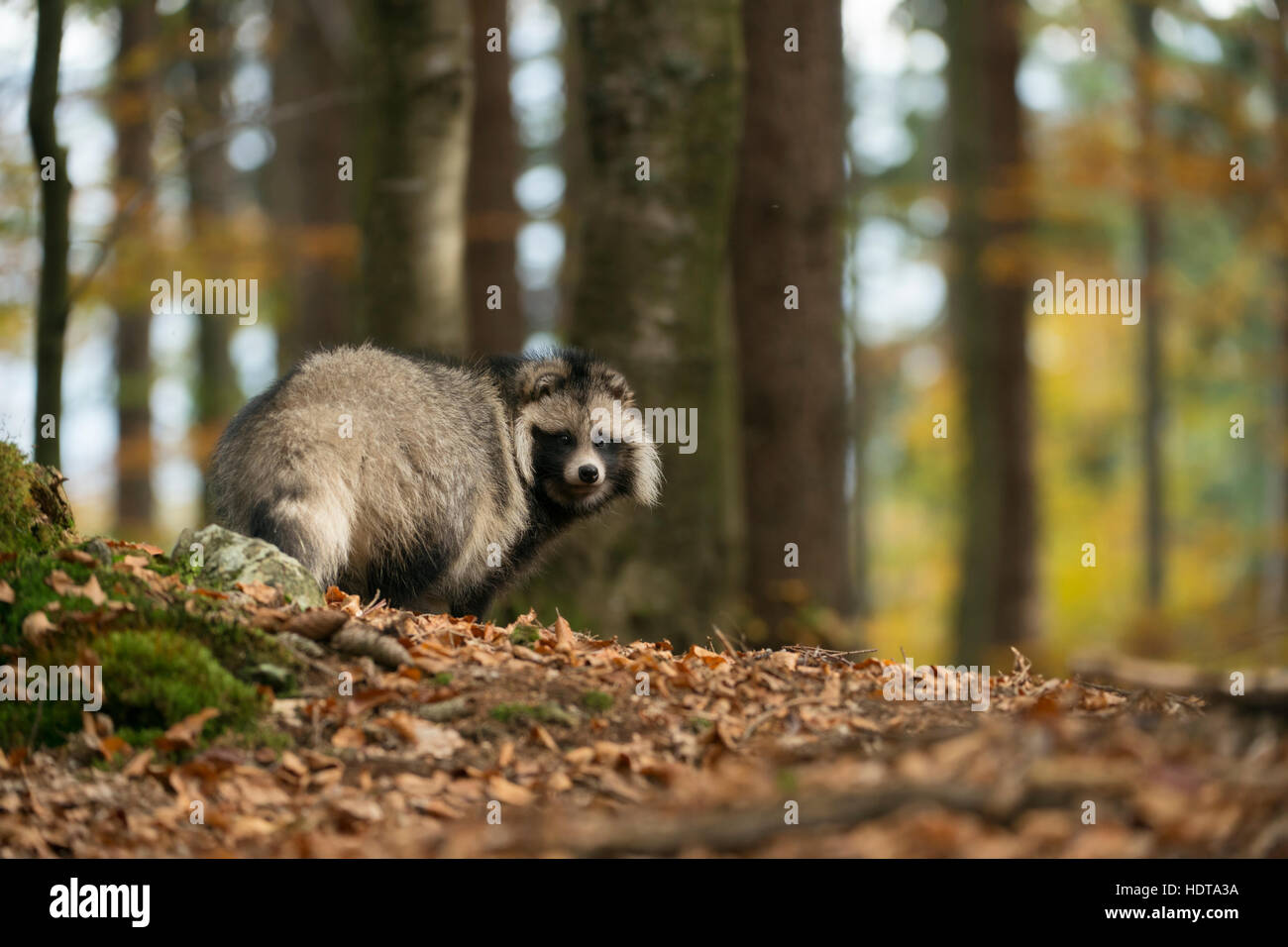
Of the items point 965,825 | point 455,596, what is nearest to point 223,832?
point 965,825

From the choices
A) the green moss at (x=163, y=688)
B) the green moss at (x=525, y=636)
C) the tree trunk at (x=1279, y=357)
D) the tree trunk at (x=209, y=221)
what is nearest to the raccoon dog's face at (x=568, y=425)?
the green moss at (x=525, y=636)

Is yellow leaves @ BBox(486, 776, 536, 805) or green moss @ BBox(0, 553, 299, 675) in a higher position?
green moss @ BBox(0, 553, 299, 675)

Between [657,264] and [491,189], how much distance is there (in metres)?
7.11

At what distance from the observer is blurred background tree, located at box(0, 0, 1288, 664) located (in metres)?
9.40

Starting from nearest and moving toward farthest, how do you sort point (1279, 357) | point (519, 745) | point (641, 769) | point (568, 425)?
point (641, 769), point (519, 745), point (568, 425), point (1279, 357)

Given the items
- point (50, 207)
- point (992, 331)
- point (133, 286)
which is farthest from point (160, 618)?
point (133, 286)

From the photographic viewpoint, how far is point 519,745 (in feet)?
15.5

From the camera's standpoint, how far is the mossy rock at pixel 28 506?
5824 mm

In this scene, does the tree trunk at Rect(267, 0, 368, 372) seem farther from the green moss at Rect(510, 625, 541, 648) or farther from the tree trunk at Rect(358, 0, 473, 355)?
the green moss at Rect(510, 625, 541, 648)

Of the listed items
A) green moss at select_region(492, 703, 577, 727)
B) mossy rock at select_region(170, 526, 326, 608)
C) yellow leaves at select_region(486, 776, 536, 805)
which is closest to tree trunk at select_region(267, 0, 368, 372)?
mossy rock at select_region(170, 526, 326, 608)

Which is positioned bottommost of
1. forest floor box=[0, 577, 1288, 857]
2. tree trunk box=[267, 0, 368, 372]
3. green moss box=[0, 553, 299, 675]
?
forest floor box=[0, 577, 1288, 857]

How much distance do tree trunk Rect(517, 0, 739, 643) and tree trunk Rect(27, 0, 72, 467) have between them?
356cm

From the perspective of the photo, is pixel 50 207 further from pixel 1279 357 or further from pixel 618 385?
pixel 1279 357

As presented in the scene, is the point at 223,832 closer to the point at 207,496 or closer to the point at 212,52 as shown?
the point at 207,496
